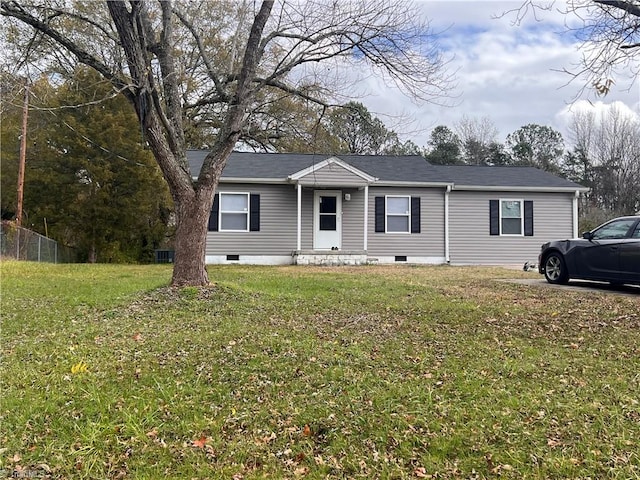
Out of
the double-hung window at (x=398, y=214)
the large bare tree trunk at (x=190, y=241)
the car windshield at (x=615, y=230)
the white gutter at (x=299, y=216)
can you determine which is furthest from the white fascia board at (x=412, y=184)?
the large bare tree trunk at (x=190, y=241)

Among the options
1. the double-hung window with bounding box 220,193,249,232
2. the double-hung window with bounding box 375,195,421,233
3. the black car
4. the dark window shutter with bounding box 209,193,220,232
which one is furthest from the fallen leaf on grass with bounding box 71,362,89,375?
the double-hung window with bounding box 375,195,421,233

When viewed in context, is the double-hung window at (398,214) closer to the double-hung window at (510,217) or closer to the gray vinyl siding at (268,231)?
the double-hung window at (510,217)

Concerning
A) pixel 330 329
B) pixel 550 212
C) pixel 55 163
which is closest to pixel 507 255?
pixel 550 212

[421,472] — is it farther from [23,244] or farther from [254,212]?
[23,244]

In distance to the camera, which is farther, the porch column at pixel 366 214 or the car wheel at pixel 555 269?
the porch column at pixel 366 214

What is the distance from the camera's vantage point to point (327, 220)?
51.4ft

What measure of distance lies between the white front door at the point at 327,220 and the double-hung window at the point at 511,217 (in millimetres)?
5392

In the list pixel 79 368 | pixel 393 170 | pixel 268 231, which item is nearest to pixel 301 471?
pixel 79 368

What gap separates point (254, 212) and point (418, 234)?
5.27 meters

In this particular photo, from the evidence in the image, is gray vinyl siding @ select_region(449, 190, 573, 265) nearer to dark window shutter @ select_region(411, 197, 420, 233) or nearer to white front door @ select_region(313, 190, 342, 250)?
dark window shutter @ select_region(411, 197, 420, 233)

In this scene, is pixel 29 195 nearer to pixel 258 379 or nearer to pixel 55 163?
pixel 55 163

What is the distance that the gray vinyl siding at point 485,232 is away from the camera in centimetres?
1608

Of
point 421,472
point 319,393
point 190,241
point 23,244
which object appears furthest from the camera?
point 23,244

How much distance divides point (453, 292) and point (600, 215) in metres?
24.4
